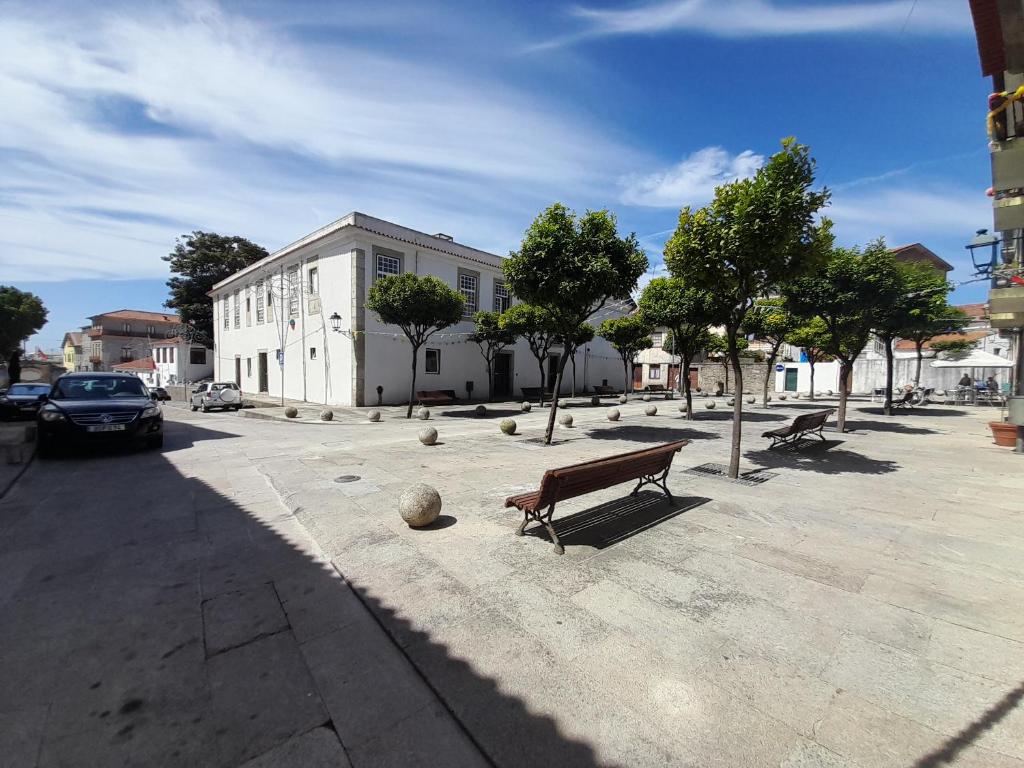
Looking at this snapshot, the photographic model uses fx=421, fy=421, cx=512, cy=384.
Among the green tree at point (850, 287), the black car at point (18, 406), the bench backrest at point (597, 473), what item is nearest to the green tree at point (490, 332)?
the green tree at point (850, 287)

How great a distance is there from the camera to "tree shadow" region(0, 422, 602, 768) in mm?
1995

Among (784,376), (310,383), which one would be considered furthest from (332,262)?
(784,376)

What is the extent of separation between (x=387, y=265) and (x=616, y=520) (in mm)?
19300

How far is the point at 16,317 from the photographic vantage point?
25.7 metres

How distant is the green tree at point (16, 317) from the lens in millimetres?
25212

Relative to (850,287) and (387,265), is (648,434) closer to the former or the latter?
(850,287)

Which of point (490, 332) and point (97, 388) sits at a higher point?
point (490, 332)

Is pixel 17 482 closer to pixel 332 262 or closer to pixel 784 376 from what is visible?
pixel 332 262

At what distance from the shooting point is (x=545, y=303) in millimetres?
10656

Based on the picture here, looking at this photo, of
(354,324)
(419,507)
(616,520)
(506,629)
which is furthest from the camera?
(354,324)

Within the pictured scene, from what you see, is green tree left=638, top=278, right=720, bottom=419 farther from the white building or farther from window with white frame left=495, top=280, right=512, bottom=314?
window with white frame left=495, top=280, right=512, bottom=314

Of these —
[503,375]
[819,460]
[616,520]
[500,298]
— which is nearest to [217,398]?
[503,375]

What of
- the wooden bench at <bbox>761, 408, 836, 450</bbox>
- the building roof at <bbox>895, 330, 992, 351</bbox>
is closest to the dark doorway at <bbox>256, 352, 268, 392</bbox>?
the wooden bench at <bbox>761, 408, 836, 450</bbox>

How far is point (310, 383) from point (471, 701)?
2340cm
